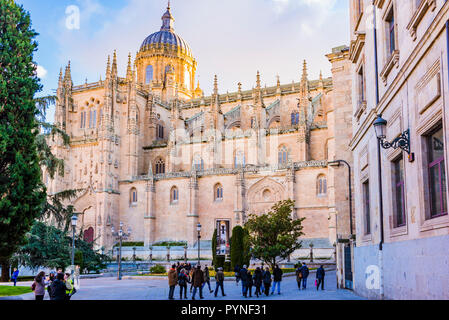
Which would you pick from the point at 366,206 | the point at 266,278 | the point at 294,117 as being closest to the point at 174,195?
the point at 294,117

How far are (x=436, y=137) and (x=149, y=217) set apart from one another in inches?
1675

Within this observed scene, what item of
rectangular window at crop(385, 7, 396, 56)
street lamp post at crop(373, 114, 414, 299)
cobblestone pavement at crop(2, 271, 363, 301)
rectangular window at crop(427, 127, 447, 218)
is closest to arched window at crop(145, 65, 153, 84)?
cobblestone pavement at crop(2, 271, 363, 301)

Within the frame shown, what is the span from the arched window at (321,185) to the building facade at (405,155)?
93.7 ft

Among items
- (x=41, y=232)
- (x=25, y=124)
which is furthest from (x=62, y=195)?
(x=25, y=124)

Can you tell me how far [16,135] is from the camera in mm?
14914

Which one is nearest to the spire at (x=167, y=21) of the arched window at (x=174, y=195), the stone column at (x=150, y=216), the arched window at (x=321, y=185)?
the stone column at (x=150, y=216)

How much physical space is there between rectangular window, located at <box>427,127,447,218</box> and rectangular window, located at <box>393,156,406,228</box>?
1.87m

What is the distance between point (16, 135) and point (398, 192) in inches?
447

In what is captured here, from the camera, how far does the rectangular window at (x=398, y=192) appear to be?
9.93m

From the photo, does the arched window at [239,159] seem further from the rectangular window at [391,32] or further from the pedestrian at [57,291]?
the pedestrian at [57,291]

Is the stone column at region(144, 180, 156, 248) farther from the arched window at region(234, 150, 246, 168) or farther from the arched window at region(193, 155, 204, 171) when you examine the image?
the arched window at region(234, 150, 246, 168)

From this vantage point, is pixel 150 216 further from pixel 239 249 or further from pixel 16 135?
pixel 16 135

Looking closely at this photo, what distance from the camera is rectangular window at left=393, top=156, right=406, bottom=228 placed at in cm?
993

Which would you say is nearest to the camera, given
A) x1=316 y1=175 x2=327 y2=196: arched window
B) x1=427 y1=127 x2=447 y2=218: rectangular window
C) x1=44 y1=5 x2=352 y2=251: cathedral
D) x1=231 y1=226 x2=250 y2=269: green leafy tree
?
x1=427 y1=127 x2=447 y2=218: rectangular window
